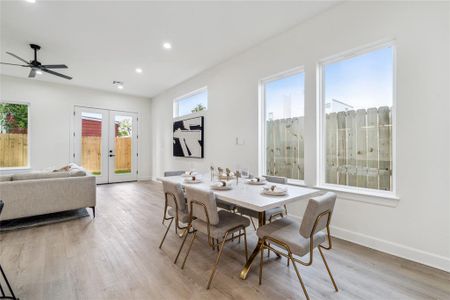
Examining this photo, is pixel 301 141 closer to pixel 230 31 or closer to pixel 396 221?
pixel 396 221

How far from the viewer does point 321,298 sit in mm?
1665

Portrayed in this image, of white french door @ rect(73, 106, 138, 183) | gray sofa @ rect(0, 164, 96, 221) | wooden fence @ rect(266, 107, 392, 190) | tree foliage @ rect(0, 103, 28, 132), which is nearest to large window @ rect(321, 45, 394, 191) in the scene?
wooden fence @ rect(266, 107, 392, 190)

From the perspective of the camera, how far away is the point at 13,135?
549 cm

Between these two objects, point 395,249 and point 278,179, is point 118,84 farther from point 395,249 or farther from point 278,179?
point 395,249

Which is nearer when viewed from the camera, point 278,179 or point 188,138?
point 278,179

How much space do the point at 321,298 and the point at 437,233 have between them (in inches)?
56.0

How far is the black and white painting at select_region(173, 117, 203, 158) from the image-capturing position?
5270mm

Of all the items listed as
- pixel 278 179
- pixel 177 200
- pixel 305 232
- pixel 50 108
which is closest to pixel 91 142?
pixel 50 108

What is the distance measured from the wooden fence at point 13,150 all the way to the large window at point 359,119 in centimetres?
721

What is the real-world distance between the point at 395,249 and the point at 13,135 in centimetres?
813

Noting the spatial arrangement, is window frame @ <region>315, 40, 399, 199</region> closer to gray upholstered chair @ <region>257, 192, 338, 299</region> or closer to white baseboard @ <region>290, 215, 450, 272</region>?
white baseboard @ <region>290, 215, 450, 272</region>

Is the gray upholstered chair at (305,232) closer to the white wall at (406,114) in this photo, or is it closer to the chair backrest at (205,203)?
the chair backrest at (205,203)

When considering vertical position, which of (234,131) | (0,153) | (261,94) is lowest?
(0,153)

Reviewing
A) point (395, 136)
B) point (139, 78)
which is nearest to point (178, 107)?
point (139, 78)
